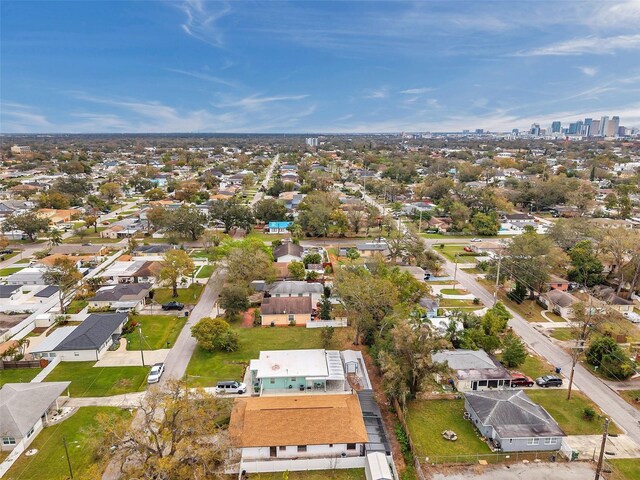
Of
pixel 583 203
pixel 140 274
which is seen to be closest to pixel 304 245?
pixel 140 274

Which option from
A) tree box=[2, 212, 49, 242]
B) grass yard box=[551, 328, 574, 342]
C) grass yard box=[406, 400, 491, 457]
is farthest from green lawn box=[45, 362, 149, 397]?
tree box=[2, 212, 49, 242]

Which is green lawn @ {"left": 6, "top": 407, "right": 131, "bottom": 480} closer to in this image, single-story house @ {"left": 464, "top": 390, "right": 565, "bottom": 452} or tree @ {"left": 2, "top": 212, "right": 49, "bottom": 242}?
single-story house @ {"left": 464, "top": 390, "right": 565, "bottom": 452}

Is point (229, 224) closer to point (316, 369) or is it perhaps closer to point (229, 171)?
point (316, 369)

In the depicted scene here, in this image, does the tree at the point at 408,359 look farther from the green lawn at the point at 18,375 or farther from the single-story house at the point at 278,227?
the single-story house at the point at 278,227

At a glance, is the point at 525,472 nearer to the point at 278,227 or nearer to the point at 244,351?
the point at 244,351

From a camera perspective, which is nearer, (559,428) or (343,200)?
(559,428)

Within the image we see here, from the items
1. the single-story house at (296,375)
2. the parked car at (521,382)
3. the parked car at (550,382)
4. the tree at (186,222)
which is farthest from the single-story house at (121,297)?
the parked car at (550,382)
